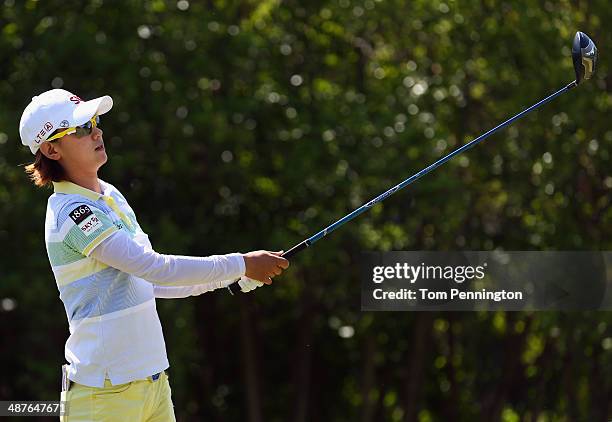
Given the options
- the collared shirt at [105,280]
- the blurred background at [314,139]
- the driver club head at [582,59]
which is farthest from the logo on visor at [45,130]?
the blurred background at [314,139]

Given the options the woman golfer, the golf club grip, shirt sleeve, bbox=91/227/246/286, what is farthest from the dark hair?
the golf club grip

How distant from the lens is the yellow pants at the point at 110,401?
2.87 metres

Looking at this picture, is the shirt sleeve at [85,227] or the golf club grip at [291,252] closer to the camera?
the shirt sleeve at [85,227]

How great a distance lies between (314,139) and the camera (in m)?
6.98

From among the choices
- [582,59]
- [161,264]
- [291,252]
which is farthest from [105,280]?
[582,59]

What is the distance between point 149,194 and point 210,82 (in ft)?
2.68

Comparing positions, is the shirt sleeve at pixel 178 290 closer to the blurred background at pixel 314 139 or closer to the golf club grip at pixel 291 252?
the golf club grip at pixel 291 252

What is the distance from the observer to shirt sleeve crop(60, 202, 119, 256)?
111 inches

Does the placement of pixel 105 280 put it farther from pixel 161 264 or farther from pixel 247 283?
pixel 247 283

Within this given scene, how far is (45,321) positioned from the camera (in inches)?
272

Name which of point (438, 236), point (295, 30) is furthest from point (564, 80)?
point (295, 30)

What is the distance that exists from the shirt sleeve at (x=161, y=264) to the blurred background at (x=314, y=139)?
12.6ft

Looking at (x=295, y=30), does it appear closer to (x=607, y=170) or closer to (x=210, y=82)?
(x=210, y=82)

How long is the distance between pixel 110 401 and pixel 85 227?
0.45 m
